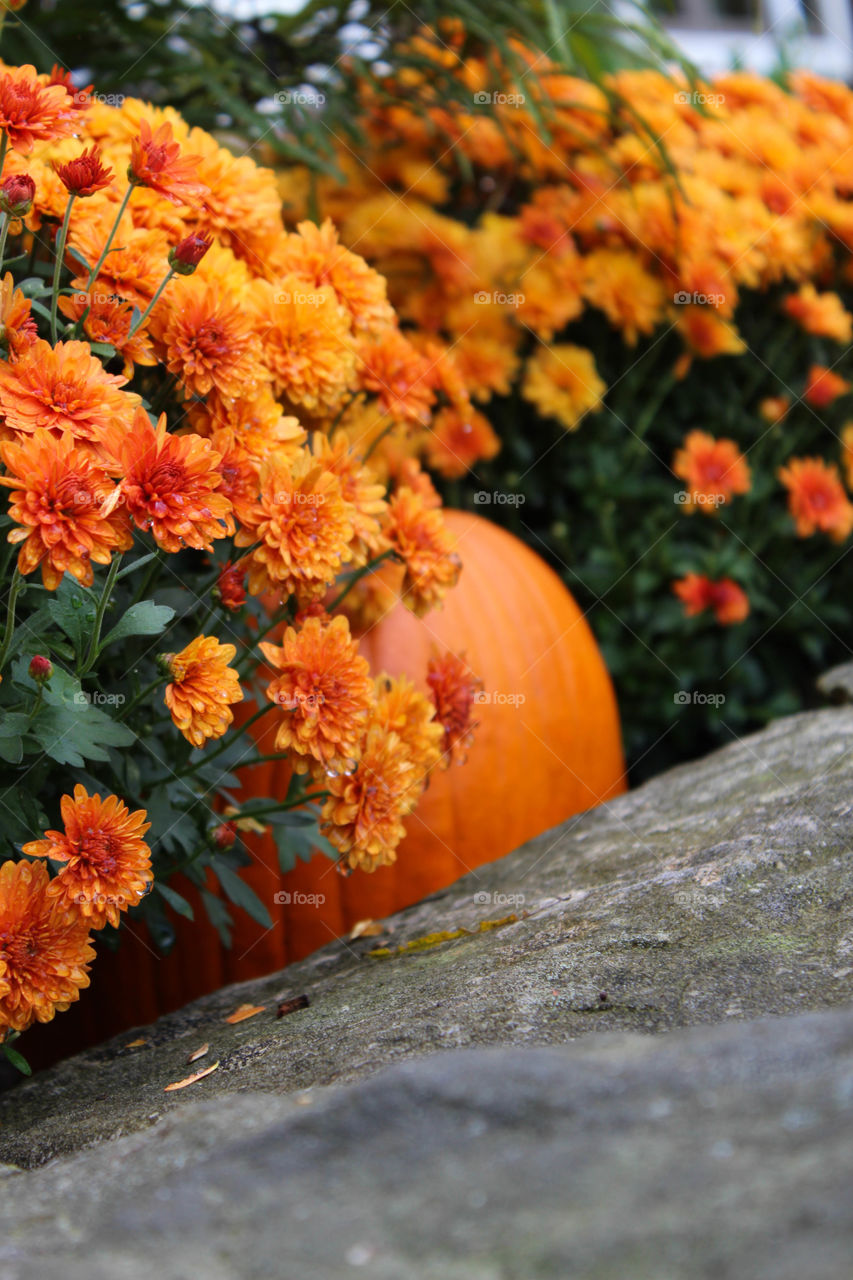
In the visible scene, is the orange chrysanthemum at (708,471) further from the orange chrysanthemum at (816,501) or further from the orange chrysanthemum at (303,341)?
the orange chrysanthemum at (303,341)

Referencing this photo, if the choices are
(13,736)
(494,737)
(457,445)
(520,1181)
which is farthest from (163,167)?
(457,445)

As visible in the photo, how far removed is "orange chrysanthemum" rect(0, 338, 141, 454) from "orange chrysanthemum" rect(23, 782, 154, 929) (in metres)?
0.35

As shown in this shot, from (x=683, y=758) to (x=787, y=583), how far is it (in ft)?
1.57

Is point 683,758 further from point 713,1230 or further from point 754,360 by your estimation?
point 713,1230

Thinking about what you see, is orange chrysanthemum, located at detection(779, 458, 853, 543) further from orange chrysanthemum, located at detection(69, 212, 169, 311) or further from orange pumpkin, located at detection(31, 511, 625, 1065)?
orange chrysanthemum, located at detection(69, 212, 169, 311)

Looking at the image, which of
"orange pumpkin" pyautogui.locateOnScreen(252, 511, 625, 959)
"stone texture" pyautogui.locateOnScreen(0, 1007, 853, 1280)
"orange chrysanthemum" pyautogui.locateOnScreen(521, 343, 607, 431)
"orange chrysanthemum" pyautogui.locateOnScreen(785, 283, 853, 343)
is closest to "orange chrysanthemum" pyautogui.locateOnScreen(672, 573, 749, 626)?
"orange pumpkin" pyautogui.locateOnScreen(252, 511, 625, 959)

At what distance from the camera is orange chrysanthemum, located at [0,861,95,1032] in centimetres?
115

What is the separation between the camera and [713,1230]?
555mm

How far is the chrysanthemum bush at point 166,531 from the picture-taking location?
3.73 ft

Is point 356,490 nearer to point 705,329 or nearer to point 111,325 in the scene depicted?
point 111,325

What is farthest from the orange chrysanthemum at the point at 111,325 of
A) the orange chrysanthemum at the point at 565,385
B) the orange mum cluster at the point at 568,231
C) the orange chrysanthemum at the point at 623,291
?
the orange chrysanthemum at the point at 623,291

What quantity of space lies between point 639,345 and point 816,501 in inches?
21.5

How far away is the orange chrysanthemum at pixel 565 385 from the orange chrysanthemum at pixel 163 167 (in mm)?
1401

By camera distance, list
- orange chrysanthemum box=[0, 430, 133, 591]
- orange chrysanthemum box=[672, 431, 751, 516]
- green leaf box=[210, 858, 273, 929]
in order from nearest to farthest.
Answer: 1. orange chrysanthemum box=[0, 430, 133, 591]
2. green leaf box=[210, 858, 273, 929]
3. orange chrysanthemum box=[672, 431, 751, 516]
